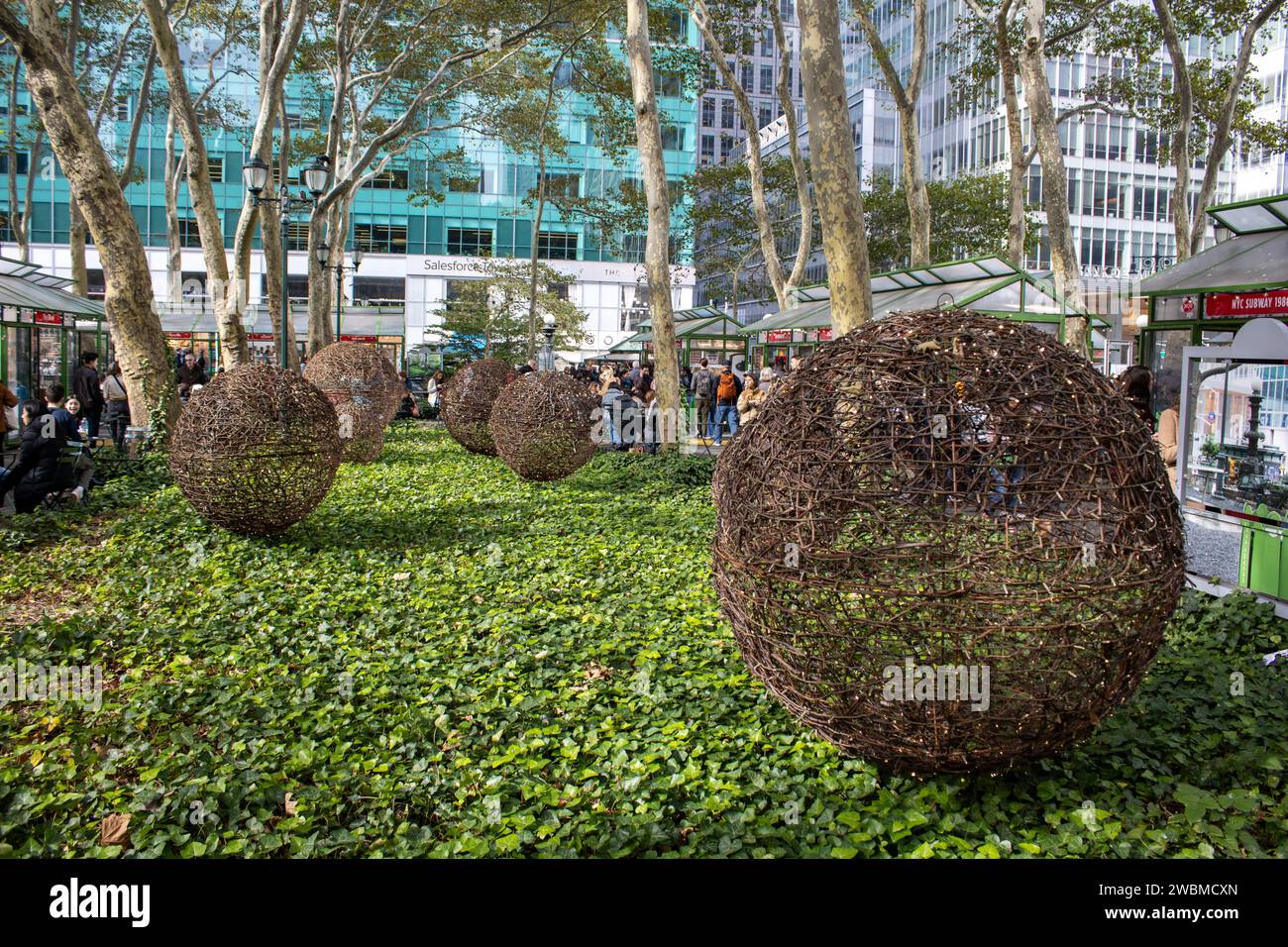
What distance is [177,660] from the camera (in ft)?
20.1

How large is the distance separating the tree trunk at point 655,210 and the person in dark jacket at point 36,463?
28.1 feet

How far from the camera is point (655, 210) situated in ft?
53.6

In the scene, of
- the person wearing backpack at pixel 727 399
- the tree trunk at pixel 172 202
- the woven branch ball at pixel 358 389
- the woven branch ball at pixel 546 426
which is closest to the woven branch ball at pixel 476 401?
the woven branch ball at pixel 358 389

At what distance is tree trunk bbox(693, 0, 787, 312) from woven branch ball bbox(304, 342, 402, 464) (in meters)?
8.66

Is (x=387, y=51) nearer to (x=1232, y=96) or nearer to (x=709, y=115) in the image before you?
(x=1232, y=96)

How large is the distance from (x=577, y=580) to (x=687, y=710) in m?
3.17

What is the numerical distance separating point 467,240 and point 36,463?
165ft

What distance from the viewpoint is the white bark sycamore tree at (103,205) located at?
40.7 ft

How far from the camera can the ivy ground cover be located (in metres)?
4.00

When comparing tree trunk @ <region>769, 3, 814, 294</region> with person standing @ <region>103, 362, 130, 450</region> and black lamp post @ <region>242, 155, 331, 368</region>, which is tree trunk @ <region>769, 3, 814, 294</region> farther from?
person standing @ <region>103, 362, 130, 450</region>

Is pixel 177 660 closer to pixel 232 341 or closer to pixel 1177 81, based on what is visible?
pixel 232 341

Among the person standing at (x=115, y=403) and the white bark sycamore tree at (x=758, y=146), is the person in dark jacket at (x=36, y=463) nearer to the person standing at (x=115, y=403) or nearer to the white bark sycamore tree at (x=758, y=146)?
the person standing at (x=115, y=403)

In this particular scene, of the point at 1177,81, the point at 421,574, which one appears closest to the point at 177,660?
the point at 421,574

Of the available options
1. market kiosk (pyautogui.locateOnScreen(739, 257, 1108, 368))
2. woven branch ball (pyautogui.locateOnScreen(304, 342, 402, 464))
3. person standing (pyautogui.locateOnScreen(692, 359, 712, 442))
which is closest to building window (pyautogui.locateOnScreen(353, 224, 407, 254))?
market kiosk (pyautogui.locateOnScreen(739, 257, 1108, 368))
